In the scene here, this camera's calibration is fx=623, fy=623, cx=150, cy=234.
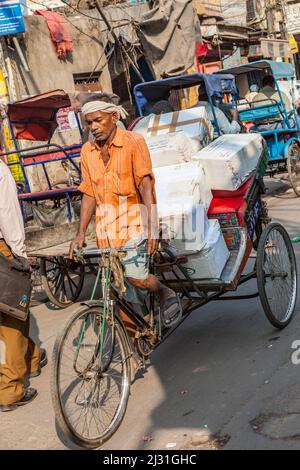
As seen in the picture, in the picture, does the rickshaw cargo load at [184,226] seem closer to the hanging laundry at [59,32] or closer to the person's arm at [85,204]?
the person's arm at [85,204]

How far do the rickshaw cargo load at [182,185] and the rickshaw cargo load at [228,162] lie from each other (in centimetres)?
14

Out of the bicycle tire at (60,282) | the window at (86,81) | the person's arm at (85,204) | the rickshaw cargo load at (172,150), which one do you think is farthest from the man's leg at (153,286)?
the window at (86,81)

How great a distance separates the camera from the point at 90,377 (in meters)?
3.49

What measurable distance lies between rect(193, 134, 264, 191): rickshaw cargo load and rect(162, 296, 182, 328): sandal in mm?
1166

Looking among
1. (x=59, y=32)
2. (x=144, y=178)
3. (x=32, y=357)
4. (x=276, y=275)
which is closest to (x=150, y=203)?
(x=144, y=178)

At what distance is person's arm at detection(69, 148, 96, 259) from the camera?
13.0 feet

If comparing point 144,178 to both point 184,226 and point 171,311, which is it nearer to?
point 184,226

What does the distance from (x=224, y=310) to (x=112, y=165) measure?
2194 mm

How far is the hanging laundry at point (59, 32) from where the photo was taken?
46.6ft

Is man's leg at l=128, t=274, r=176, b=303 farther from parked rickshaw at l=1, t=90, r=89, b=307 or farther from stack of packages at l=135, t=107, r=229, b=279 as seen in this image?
parked rickshaw at l=1, t=90, r=89, b=307

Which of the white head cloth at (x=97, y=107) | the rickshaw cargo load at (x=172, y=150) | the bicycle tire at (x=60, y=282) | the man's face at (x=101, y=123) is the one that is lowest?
the bicycle tire at (x=60, y=282)

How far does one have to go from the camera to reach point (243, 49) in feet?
81.8

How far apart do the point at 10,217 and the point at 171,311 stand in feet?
4.20
